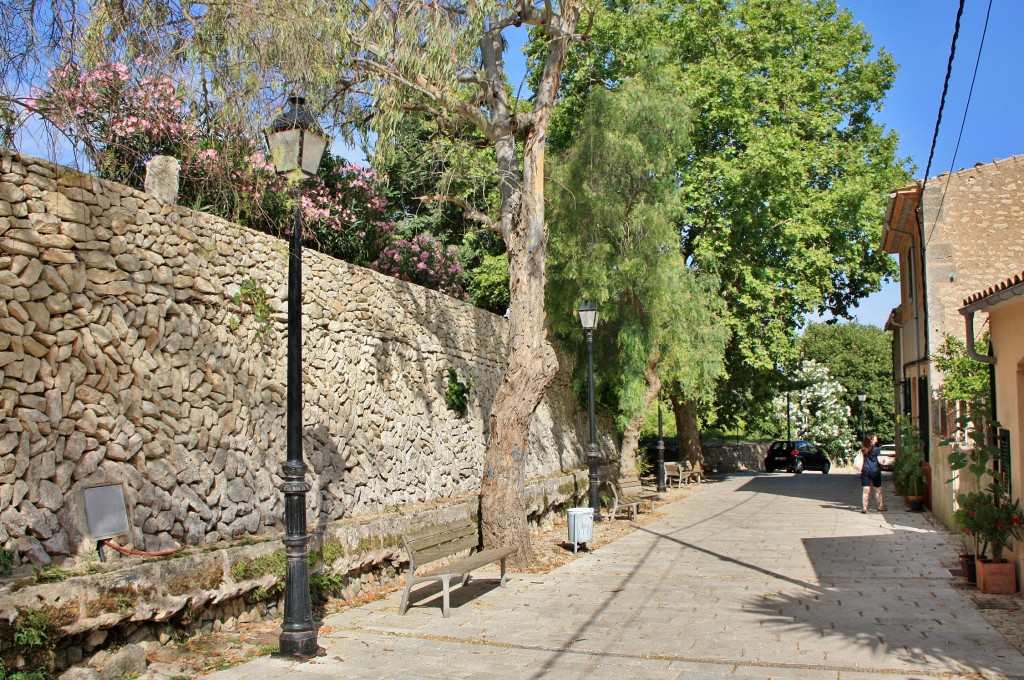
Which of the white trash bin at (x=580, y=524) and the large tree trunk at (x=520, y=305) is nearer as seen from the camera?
the large tree trunk at (x=520, y=305)

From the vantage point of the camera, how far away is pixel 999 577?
951 centimetres

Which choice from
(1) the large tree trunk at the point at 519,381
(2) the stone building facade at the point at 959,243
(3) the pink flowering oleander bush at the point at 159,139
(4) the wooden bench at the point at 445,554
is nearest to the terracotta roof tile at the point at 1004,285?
(1) the large tree trunk at the point at 519,381

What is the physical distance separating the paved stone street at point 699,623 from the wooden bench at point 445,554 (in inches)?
11.1

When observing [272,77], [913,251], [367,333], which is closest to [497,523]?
→ [367,333]

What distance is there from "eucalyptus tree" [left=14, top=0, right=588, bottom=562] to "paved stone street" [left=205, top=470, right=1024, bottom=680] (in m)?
2.24

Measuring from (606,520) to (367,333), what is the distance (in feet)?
26.7

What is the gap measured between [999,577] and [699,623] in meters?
3.85

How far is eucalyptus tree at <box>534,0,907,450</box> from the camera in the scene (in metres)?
22.9

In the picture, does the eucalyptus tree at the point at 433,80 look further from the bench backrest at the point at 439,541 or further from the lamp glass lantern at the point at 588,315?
the lamp glass lantern at the point at 588,315

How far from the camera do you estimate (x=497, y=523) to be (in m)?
11.8

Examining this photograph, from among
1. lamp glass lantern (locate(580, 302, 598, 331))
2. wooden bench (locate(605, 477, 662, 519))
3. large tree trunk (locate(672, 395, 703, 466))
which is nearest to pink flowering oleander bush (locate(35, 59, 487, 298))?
lamp glass lantern (locate(580, 302, 598, 331))

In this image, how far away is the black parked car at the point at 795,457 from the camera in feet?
118

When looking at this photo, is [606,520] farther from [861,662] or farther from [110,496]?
[110,496]

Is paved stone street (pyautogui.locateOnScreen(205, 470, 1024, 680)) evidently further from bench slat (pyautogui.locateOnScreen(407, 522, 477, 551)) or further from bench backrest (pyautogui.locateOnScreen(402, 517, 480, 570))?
bench slat (pyautogui.locateOnScreen(407, 522, 477, 551))
